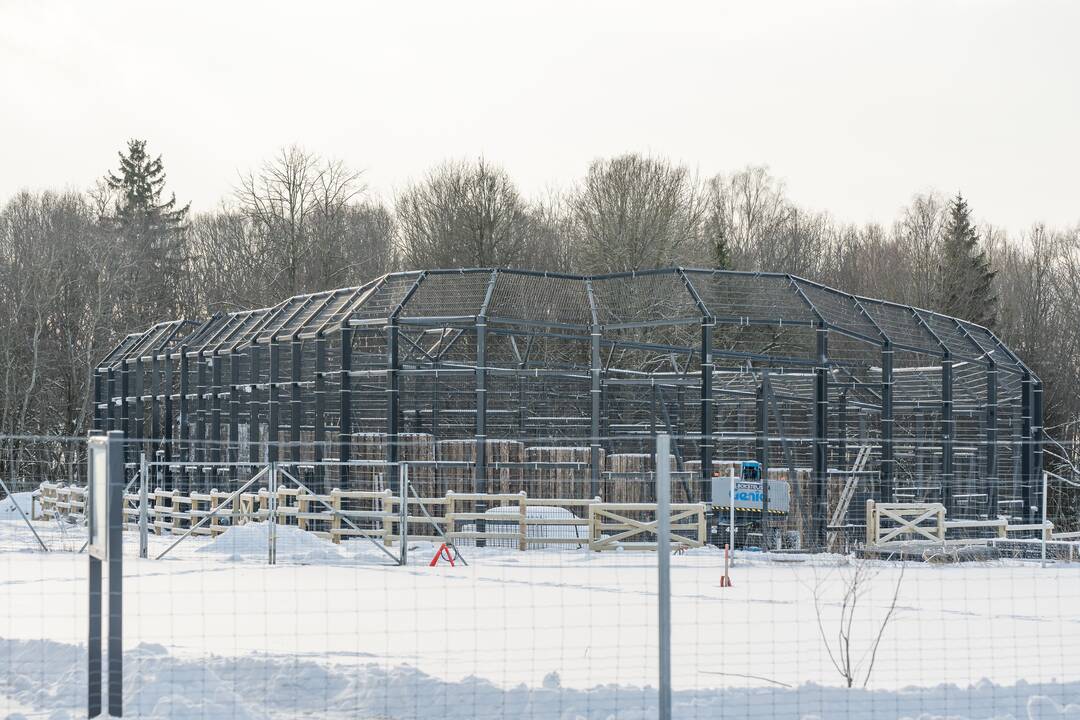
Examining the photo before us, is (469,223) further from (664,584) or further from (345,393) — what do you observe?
(664,584)

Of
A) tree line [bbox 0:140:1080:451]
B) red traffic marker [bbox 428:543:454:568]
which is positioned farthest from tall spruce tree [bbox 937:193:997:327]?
red traffic marker [bbox 428:543:454:568]

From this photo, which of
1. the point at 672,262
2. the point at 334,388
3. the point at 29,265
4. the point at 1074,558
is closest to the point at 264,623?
the point at 1074,558

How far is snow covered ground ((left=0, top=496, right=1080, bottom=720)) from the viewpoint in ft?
26.1

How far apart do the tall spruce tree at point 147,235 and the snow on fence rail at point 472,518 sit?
26.2 meters

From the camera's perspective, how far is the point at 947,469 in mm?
23625

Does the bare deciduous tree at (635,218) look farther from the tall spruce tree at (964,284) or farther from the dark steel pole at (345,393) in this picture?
the dark steel pole at (345,393)

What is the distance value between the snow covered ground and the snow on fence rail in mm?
1309

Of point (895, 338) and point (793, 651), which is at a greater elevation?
point (895, 338)

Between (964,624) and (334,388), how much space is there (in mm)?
18981

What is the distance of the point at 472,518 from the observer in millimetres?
19656

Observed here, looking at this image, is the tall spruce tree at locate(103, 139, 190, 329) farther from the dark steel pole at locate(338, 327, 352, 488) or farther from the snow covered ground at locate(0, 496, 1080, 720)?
the snow covered ground at locate(0, 496, 1080, 720)

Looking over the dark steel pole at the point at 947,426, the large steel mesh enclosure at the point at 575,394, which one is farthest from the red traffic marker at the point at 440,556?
the dark steel pole at the point at 947,426

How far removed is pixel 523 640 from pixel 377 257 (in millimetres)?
43032

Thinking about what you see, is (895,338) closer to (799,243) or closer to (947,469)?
(947,469)
